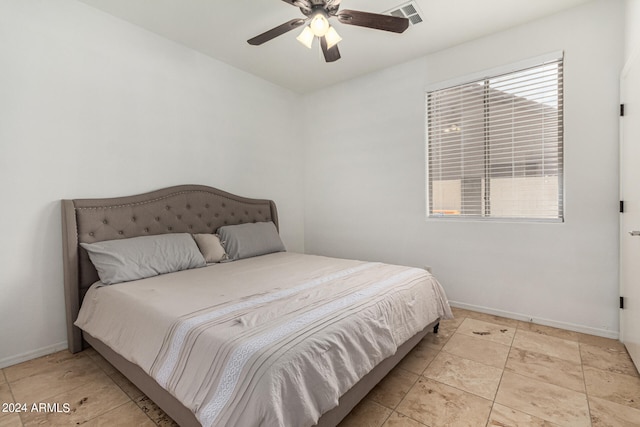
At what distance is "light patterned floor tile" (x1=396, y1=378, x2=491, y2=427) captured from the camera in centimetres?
152

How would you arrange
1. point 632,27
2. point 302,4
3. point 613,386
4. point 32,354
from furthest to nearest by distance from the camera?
point 32,354
point 632,27
point 302,4
point 613,386

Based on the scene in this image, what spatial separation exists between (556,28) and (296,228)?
11.2 ft

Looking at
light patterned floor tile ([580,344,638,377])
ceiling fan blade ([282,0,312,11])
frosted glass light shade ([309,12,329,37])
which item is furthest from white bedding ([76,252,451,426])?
ceiling fan blade ([282,0,312,11])

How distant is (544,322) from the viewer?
2.64 m

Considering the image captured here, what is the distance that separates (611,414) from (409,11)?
115 inches

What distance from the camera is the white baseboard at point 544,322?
2387 millimetres

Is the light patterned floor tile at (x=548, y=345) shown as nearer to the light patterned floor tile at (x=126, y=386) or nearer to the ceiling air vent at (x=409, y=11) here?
the light patterned floor tile at (x=126, y=386)

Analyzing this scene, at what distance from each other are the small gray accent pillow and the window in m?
2.22

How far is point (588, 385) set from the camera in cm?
179

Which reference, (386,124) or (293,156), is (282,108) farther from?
(386,124)

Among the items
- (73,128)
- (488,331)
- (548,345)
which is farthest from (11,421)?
(548,345)

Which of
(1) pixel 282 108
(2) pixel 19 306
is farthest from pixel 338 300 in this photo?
(1) pixel 282 108

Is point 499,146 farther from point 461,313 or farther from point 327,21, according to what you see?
point 327,21

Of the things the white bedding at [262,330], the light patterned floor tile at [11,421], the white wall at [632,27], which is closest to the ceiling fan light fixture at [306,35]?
the white bedding at [262,330]
